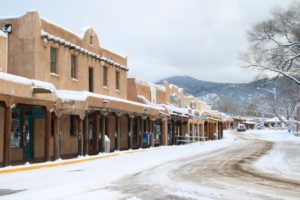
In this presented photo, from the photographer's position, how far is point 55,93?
20891 millimetres

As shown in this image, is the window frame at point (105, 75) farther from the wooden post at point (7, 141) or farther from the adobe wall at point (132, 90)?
the wooden post at point (7, 141)

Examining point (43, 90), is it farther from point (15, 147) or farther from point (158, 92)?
point (158, 92)

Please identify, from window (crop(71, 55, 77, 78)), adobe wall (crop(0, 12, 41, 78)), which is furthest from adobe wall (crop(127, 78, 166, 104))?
adobe wall (crop(0, 12, 41, 78))

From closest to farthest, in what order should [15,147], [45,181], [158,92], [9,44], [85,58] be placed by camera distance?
[45,181]
[15,147]
[9,44]
[85,58]
[158,92]

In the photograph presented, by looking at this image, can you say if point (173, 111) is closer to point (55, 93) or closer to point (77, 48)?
point (77, 48)

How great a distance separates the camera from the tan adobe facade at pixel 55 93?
19.5 m

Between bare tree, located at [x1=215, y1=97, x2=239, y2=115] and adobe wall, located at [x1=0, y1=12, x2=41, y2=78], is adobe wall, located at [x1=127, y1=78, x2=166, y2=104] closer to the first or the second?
adobe wall, located at [x1=0, y1=12, x2=41, y2=78]

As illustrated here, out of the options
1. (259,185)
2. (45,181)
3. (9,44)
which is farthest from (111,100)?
(259,185)

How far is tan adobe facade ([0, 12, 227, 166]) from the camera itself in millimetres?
19453

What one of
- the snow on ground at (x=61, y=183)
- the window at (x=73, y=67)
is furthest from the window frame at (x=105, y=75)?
the snow on ground at (x=61, y=183)

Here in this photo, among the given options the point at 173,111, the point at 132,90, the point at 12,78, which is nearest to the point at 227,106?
the point at 173,111

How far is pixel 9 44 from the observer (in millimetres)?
23938

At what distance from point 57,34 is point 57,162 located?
887 centimetres

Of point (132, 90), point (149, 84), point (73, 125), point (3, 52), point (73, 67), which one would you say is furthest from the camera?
point (149, 84)
